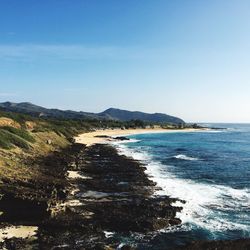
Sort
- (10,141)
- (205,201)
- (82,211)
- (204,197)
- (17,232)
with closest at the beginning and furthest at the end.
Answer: (17,232) → (82,211) → (205,201) → (204,197) → (10,141)

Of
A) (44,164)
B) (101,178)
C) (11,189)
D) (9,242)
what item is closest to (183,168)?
(101,178)

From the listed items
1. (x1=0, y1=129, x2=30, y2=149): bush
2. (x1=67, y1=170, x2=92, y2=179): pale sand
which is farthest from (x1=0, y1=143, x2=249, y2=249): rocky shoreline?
(x1=0, y1=129, x2=30, y2=149): bush

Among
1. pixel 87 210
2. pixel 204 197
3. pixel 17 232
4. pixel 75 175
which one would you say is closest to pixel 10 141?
pixel 75 175

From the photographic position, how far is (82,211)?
27688 mm

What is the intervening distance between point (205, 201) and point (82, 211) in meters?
11.0

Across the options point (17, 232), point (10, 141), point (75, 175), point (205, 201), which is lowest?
point (17, 232)

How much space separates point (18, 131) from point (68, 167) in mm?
15379

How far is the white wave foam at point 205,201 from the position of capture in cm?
2666

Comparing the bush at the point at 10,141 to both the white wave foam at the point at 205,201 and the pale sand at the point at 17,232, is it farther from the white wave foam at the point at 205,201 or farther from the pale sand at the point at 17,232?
the pale sand at the point at 17,232

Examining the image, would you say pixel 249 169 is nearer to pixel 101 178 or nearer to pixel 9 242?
pixel 101 178

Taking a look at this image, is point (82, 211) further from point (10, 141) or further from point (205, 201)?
point (10, 141)

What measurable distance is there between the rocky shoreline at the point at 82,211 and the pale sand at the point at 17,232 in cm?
26

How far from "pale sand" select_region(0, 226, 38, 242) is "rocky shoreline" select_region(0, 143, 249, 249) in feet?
0.86

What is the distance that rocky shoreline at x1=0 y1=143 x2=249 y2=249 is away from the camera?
22.2m
